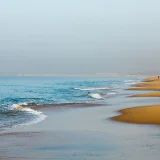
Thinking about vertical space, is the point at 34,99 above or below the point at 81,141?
below

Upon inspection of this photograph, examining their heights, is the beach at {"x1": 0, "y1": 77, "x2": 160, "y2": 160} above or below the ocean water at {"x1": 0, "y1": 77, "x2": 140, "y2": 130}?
above

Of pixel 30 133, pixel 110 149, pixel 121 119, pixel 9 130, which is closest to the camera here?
pixel 110 149

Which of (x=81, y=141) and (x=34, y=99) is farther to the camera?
(x=34, y=99)

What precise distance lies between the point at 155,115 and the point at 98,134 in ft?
25.5

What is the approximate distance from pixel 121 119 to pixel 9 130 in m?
7.46

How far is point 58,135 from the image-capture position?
1775 centimetres

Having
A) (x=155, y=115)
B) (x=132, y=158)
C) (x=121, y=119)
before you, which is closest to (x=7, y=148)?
(x=132, y=158)

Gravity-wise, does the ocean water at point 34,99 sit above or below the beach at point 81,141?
below

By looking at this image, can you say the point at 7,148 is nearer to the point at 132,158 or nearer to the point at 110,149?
the point at 110,149

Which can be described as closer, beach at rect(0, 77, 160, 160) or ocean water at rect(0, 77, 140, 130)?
beach at rect(0, 77, 160, 160)

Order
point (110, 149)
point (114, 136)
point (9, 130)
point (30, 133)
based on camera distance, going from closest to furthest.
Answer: point (110, 149) < point (114, 136) < point (30, 133) < point (9, 130)

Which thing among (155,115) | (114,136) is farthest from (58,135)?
(155,115)

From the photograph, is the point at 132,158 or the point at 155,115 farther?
the point at 155,115

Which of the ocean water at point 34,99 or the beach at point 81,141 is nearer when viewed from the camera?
the beach at point 81,141
